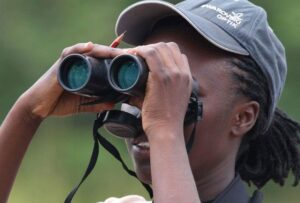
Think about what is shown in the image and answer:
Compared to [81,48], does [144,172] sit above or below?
below

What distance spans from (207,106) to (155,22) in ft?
0.83

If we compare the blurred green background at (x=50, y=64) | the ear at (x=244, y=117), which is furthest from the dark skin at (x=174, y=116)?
the blurred green background at (x=50, y=64)

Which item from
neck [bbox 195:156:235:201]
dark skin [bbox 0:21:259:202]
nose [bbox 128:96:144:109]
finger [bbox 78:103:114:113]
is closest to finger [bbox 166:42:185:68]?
dark skin [bbox 0:21:259:202]

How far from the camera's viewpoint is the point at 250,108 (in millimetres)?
3117

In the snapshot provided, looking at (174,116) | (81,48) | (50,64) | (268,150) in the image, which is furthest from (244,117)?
(50,64)

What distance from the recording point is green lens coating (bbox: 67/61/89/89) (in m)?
2.93

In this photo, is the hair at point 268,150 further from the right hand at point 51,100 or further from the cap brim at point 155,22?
the right hand at point 51,100

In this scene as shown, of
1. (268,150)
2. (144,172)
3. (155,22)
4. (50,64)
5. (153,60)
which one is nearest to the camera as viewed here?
(153,60)

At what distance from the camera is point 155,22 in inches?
125

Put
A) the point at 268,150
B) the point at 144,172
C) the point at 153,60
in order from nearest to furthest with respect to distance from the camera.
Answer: the point at 153,60 < the point at 144,172 < the point at 268,150

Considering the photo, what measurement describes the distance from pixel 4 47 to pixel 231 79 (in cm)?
583

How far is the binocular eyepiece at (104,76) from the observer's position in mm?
2838

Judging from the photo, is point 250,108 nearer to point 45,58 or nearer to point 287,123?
point 287,123

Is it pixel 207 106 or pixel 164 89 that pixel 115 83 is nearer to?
pixel 164 89
